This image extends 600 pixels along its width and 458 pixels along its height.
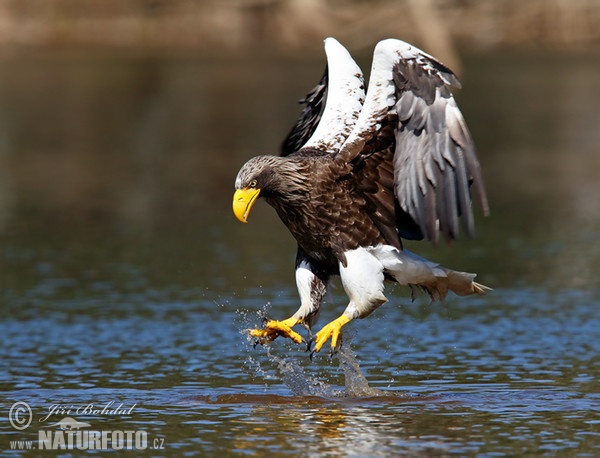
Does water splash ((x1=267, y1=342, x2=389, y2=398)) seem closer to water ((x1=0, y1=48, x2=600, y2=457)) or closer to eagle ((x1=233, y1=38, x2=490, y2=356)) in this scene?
water ((x1=0, y1=48, x2=600, y2=457))

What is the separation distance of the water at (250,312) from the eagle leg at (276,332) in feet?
1.10

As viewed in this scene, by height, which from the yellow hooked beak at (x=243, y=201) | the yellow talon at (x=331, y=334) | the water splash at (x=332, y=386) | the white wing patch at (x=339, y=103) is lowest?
the water splash at (x=332, y=386)

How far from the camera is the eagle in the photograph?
8.20 metres

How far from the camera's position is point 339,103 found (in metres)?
9.12

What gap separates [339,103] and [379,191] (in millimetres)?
797

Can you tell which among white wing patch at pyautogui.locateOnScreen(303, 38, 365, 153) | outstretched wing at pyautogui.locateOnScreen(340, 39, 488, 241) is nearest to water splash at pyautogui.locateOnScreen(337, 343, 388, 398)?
outstretched wing at pyautogui.locateOnScreen(340, 39, 488, 241)

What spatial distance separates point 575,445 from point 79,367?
363 centimetres

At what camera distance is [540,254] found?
13.6m

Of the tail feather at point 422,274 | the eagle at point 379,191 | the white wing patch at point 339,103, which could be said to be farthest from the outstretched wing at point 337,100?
the tail feather at point 422,274

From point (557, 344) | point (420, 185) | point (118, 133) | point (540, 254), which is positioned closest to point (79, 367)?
point (420, 185)

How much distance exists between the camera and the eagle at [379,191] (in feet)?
26.9

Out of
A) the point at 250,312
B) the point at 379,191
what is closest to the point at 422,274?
the point at 379,191

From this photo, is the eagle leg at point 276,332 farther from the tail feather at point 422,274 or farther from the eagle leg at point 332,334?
the tail feather at point 422,274

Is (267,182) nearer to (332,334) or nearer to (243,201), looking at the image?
(243,201)
